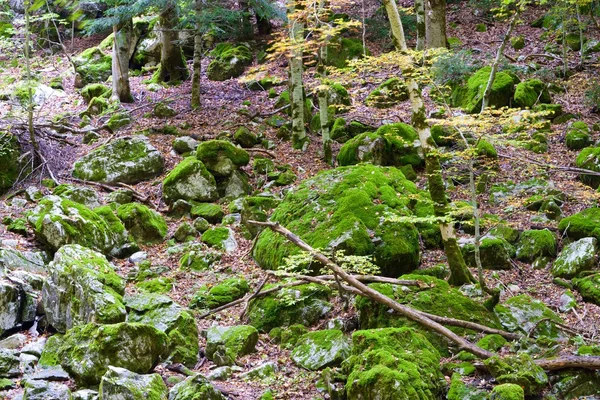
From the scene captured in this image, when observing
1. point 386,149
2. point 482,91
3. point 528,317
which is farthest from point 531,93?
point 528,317

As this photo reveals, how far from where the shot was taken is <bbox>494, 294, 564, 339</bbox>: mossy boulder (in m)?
6.84

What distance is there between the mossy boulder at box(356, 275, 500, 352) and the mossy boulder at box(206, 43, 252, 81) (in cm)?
1293

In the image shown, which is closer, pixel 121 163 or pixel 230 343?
pixel 230 343

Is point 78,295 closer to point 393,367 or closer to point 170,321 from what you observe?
point 170,321

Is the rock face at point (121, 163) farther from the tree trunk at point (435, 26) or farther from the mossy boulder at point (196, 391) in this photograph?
the tree trunk at point (435, 26)

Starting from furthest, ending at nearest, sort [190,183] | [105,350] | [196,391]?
[190,183], [105,350], [196,391]

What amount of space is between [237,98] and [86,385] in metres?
12.0

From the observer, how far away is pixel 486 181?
11.2 meters

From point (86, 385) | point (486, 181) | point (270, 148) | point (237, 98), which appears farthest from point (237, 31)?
point (86, 385)

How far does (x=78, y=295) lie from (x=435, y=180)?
5124 mm

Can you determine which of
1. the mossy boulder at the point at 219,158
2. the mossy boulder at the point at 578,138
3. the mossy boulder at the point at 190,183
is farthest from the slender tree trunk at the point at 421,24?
the mossy boulder at the point at 190,183

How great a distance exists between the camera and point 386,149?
478 inches

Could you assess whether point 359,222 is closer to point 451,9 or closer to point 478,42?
point 478,42

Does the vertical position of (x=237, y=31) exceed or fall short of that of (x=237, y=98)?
it exceeds it
